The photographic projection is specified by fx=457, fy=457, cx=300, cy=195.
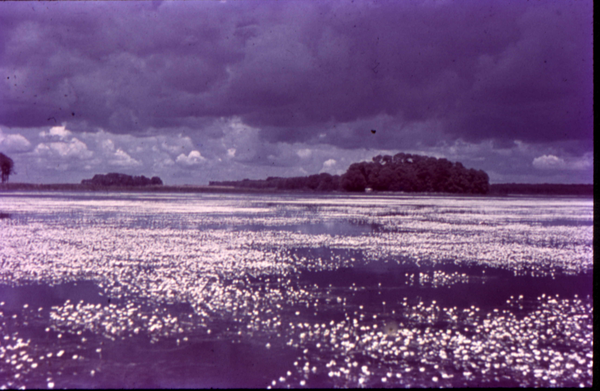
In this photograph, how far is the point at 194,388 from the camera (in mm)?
7000

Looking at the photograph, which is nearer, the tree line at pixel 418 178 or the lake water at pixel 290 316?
the lake water at pixel 290 316

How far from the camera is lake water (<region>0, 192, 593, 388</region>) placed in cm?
755

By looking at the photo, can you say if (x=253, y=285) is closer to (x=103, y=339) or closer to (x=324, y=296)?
(x=324, y=296)

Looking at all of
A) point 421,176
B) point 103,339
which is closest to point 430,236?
point 103,339

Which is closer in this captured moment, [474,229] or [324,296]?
[324,296]

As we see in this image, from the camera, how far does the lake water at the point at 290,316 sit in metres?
7.55

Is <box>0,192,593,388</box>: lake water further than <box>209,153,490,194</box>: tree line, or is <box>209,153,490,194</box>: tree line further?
<box>209,153,490,194</box>: tree line

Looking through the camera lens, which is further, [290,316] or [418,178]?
[418,178]

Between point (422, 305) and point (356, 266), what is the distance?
214 inches

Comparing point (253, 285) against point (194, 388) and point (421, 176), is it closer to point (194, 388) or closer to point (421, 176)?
point (194, 388)

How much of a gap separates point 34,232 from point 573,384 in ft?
88.1

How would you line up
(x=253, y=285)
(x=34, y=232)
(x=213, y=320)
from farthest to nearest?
(x=34, y=232), (x=253, y=285), (x=213, y=320)

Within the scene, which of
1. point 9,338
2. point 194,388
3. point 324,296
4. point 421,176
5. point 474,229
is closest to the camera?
point 194,388

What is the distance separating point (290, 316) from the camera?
34.7 feet
